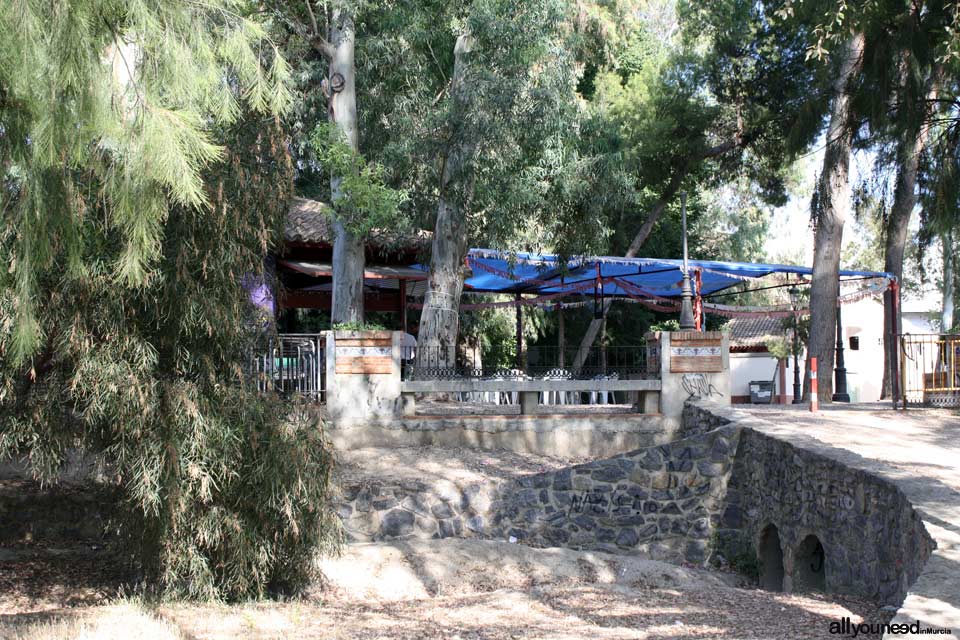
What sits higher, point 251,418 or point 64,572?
point 251,418

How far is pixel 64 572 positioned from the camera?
10008 mm

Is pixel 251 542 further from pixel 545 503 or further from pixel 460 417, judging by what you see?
pixel 460 417

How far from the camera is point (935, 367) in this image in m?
14.5

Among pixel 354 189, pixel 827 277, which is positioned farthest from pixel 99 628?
pixel 827 277

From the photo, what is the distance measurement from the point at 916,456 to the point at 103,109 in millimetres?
8123

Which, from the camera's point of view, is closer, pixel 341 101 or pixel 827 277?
pixel 341 101

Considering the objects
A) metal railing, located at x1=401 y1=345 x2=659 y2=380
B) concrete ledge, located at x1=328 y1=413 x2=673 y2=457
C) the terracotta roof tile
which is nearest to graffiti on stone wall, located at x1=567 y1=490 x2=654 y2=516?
concrete ledge, located at x1=328 y1=413 x2=673 y2=457

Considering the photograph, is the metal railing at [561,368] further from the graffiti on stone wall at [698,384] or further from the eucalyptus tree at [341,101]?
the eucalyptus tree at [341,101]

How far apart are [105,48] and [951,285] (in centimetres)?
3205

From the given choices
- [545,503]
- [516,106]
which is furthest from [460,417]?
[516,106]

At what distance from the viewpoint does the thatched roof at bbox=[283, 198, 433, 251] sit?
16078 millimetres

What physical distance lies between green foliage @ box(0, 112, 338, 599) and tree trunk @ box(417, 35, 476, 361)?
A: 5696 millimetres

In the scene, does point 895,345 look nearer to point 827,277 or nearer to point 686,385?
point 827,277

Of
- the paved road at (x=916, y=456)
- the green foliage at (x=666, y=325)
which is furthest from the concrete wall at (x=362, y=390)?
the green foliage at (x=666, y=325)
